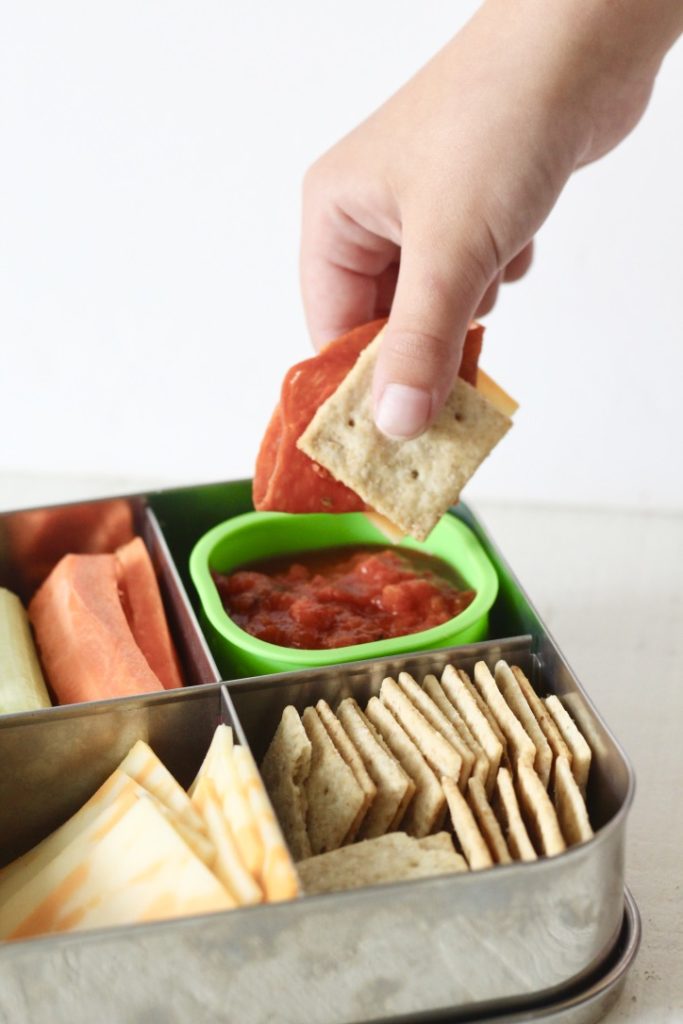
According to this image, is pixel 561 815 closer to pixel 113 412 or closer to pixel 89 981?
pixel 89 981

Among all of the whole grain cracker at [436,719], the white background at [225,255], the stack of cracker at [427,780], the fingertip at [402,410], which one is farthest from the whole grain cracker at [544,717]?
the white background at [225,255]

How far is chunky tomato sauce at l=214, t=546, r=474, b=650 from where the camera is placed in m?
1.78

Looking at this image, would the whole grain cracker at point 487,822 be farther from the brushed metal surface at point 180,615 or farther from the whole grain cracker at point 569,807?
the brushed metal surface at point 180,615

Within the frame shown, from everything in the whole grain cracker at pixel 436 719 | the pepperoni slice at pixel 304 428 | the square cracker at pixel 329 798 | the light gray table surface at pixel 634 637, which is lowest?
the light gray table surface at pixel 634 637

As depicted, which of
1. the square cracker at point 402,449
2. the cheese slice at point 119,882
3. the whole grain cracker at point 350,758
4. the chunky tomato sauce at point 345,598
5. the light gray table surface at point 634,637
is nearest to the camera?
the cheese slice at point 119,882

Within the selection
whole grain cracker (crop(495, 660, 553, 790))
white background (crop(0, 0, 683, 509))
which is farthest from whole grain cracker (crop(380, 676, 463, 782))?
white background (crop(0, 0, 683, 509))

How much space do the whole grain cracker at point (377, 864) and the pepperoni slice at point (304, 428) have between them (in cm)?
61

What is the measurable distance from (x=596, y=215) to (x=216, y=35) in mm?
860

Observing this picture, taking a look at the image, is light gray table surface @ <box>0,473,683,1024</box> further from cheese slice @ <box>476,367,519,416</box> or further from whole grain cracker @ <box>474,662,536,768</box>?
cheese slice @ <box>476,367,519,416</box>

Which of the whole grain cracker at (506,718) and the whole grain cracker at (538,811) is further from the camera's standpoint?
the whole grain cracker at (506,718)

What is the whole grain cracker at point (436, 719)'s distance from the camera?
1.41 meters

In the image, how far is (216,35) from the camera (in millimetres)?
2439

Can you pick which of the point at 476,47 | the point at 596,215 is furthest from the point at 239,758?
the point at 596,215

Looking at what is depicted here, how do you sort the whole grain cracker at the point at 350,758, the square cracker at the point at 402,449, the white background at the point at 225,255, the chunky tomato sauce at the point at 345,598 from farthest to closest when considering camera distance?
the white background at the point at 225,255
the chunky tomato sauce at the point at 345,598
the square cracker at the point at 402,449
the whole grain cracker at the point at 350,758
